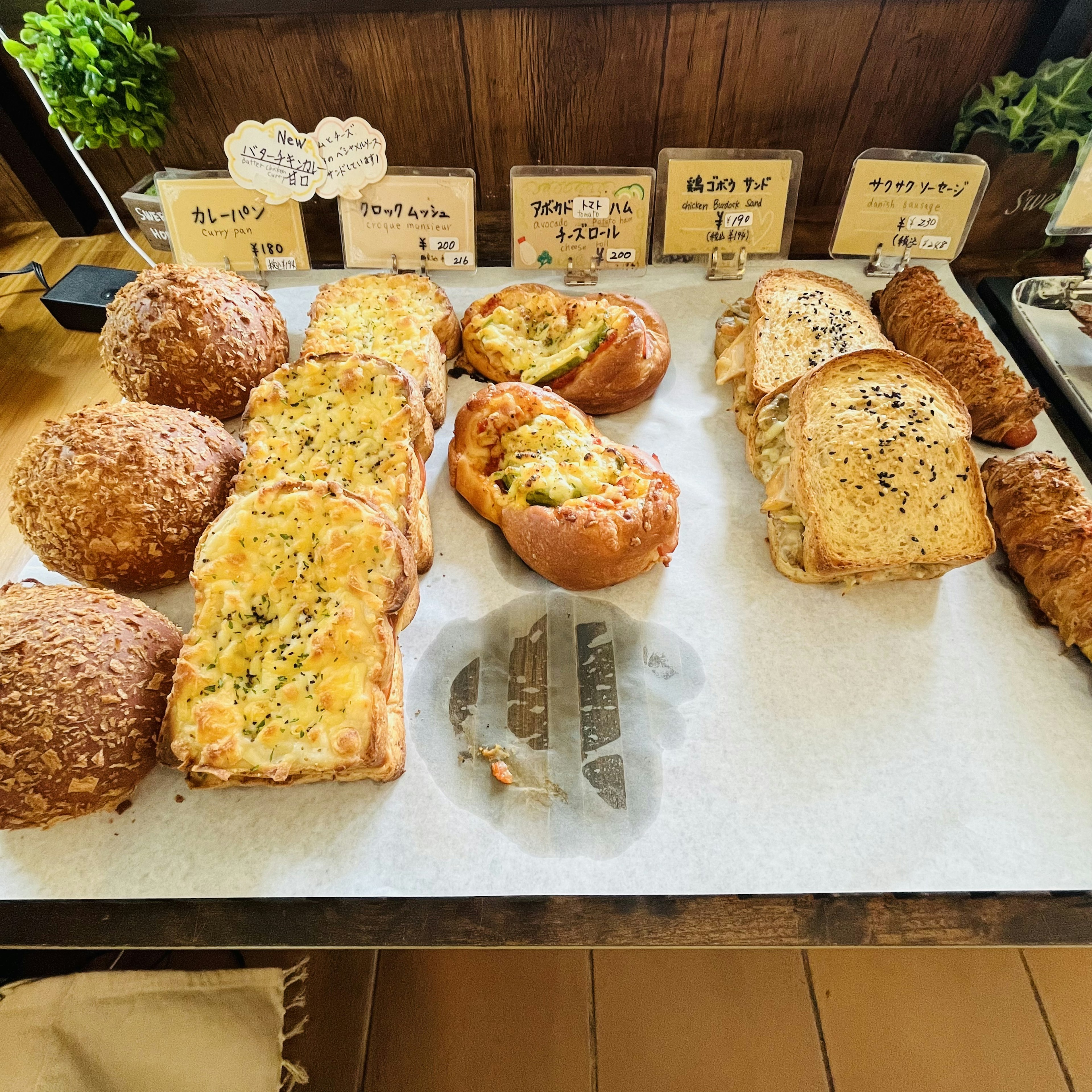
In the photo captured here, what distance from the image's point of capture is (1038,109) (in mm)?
2480

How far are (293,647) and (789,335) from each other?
189 cm

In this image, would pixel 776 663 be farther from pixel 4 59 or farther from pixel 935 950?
pixel 4 59

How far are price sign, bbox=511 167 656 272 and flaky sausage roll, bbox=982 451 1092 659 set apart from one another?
1511 mm

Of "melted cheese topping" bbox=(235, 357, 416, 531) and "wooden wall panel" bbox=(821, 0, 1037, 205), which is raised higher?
"wooden wall panel" bbox=(821, 0, 1037, 205)

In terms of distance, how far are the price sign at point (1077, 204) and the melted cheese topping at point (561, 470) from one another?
1821 mm

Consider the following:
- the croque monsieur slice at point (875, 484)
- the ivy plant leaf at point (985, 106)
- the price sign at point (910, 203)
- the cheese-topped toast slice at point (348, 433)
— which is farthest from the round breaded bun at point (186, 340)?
the ivy plant leaf at point (985, 106)

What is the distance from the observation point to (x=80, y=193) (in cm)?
313

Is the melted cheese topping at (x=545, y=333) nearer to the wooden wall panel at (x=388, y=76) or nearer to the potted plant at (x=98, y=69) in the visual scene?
the wooden wall panel at (x=388, y=76)

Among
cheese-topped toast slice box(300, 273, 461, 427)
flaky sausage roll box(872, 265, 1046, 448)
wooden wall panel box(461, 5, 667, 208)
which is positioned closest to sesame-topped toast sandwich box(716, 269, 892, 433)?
flaky sausage roll box(872, 265, 1046, 448)

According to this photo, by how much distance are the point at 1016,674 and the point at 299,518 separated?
6.25 feet

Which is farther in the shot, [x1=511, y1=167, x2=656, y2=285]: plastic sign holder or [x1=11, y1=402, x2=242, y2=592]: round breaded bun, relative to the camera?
[x1=511, y1=167, x2=656, y2=285]: plastic sign holder

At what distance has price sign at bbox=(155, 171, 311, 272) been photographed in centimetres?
255

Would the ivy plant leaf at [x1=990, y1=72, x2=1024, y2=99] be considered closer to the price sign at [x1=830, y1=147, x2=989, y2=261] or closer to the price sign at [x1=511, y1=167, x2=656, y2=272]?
the price sign at [x1=830, y1=147, x2=989, y2=261]

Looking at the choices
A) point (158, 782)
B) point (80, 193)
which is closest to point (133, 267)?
point (80, 193)
